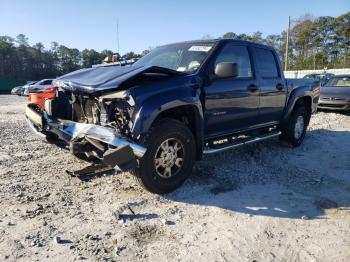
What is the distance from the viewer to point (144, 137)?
388cm

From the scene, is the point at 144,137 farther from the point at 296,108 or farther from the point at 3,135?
the point at 3,135

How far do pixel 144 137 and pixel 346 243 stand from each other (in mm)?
2285

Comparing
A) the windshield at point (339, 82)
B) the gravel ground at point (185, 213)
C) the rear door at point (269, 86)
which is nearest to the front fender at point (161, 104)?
the gravel ground at point (185, 213)

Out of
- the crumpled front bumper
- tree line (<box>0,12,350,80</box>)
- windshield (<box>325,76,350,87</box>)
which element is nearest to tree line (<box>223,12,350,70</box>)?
tree line (<box>0,12,350,80</box>)

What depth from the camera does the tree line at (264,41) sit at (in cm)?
5786

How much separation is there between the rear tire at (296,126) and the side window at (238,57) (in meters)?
1.87

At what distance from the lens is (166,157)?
4.21m

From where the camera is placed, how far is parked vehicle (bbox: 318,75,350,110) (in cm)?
1261

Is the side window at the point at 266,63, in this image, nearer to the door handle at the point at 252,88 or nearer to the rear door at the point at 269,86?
the rear door at the point at 269,86

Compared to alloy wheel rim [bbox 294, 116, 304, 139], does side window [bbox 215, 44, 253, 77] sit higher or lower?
higher

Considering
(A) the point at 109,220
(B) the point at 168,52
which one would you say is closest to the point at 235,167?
(B) the point at 168,52

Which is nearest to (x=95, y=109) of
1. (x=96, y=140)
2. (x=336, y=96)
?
(x=96, y=140)

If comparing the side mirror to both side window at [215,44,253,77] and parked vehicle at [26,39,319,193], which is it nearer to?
parked vehicle at [26,39,319,193]

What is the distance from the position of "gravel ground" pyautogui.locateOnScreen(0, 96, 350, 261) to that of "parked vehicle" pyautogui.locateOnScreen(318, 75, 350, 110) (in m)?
7.53
